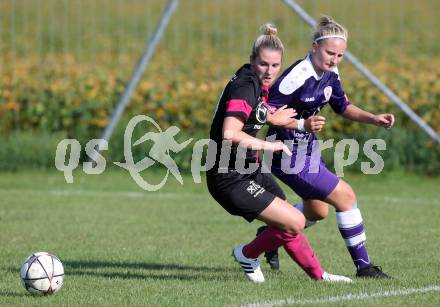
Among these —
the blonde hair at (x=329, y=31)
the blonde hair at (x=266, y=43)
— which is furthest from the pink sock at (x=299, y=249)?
the blonde hair at (x=329, y=31)

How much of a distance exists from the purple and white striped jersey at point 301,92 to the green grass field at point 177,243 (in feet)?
3.91

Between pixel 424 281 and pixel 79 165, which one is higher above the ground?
pixel 424 281

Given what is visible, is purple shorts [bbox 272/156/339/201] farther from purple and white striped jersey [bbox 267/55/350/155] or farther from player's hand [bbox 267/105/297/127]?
player's hand [bbox 267/105/297/127]

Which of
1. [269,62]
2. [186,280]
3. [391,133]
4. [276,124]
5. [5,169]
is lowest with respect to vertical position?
[5,169]

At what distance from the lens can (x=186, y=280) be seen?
24.9 ft

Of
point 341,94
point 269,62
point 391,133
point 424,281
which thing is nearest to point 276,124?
point 269,62

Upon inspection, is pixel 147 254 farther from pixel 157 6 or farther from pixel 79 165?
pixel 157 6

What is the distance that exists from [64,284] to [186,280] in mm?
961

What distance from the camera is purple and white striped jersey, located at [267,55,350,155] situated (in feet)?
24.9

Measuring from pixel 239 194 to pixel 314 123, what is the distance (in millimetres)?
777

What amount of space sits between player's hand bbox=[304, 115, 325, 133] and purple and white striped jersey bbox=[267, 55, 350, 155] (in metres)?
0.46

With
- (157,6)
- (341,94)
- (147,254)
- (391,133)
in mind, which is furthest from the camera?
(157,6)

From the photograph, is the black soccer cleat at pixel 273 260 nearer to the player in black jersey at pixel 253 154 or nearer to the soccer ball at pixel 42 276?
the player in black jersey at pixel 253 154

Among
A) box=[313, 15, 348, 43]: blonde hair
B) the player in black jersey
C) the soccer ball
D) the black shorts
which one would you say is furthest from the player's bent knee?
the soccer ball
